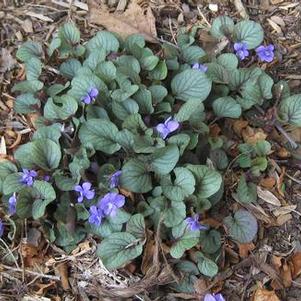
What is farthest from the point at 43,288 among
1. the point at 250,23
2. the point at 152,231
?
the point at 250,23

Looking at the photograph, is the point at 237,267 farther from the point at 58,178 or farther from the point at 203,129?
the point at 58,178

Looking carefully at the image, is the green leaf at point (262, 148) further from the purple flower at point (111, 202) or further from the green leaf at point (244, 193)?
the purple flower at point (111, 202)

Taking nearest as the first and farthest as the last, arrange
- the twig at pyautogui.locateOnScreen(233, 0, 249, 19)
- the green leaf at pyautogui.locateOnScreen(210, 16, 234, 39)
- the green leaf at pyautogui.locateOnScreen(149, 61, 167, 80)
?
the green leaf at pyautogui.locateOnScreen(149, 61, 167, 80) → the green leaf at pyautogui.locateOnScreen(210, 16, 234, 39) → the twig at pyautogui.locateOnScreen(233, 0, 249, 19)

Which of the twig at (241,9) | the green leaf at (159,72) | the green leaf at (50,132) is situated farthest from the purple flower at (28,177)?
the twig at (241,9)

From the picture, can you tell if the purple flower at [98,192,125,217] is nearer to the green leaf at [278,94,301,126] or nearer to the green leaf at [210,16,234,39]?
the green leaf at [278,94,301,126]

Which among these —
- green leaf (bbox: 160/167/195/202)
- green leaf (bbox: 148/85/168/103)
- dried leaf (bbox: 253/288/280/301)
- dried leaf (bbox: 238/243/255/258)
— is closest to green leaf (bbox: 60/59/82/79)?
green leaf (bbox: 148/85/168/103)

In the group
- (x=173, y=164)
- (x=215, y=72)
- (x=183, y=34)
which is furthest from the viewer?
(x=183, y=34)

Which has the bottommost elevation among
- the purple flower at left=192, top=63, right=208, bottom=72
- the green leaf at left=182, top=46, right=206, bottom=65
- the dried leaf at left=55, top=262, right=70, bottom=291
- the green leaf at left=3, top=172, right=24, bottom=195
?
the dried leaf at left=55, top=262, right=70, bottom=291
